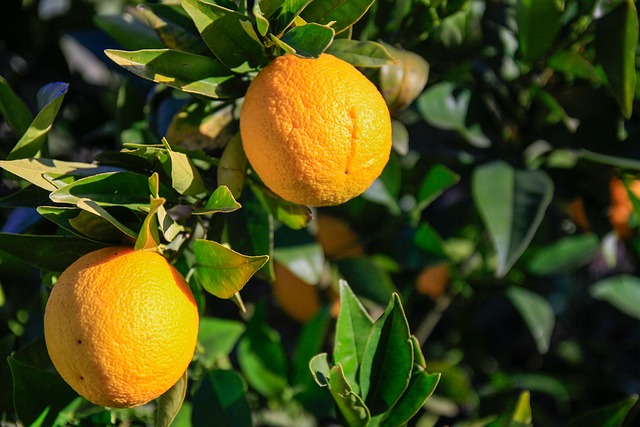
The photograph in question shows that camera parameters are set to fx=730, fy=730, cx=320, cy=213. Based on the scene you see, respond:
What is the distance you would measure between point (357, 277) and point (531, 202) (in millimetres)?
328

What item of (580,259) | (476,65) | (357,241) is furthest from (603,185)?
(357,241)

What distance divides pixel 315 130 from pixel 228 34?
162 millimetres

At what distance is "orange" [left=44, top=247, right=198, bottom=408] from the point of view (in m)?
0.68

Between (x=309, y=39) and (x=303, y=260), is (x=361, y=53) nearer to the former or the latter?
(x=309, y=39)

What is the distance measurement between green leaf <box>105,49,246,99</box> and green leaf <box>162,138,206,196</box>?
0.07m

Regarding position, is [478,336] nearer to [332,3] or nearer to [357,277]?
[357,277]

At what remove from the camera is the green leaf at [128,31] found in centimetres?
105

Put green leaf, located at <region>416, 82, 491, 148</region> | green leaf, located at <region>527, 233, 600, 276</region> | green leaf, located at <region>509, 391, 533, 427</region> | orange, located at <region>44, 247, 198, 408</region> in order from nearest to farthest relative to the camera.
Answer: orange, located at <region>44, 247, 198, 408</region> → green leaf, located at <region>509, 391, 533, 427</region> → green leaf, located at <region>416, 82, 491, 148</region> → green leaf, located at <region>527, 233, 600, 276</region>

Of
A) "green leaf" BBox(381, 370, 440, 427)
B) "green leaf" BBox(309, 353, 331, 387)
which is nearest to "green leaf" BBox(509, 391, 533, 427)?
"green leaf" BBox(381, 370, 440, 427)

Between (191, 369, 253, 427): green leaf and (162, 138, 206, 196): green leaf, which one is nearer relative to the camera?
(162, 138, 206, 196): green leaf

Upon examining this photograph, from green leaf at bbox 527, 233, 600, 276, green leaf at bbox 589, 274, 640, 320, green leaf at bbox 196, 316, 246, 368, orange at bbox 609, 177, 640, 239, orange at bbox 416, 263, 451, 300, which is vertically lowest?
green leaf at bbox 589, 274, 640, 320

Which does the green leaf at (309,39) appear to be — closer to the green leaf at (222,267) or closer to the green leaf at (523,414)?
the green leaf at (222,267)

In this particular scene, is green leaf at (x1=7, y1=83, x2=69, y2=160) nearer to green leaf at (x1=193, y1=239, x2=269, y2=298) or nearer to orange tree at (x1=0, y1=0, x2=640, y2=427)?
orange tree at (x1=0, y1=0, x2=640, y2=427)

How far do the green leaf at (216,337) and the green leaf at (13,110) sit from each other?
1.27ft
